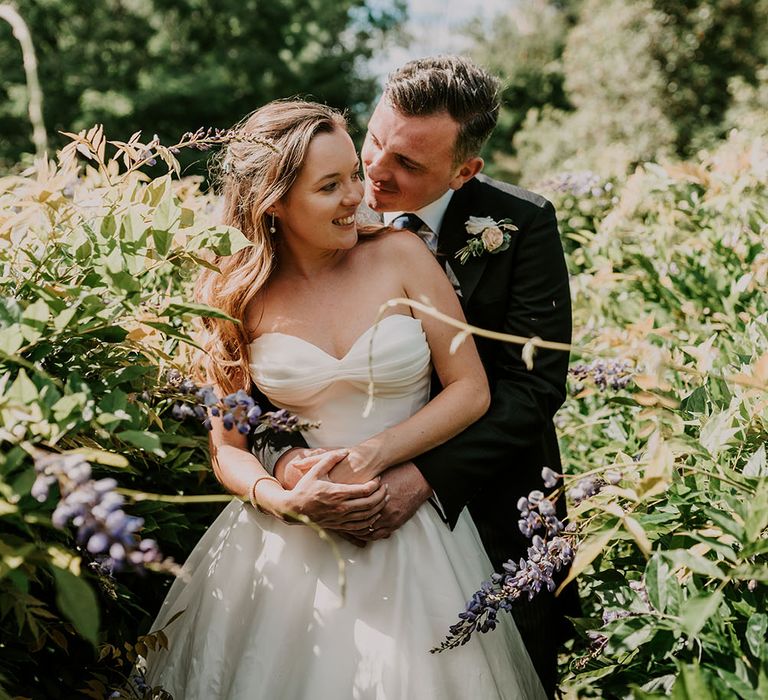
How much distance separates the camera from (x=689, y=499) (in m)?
1.79

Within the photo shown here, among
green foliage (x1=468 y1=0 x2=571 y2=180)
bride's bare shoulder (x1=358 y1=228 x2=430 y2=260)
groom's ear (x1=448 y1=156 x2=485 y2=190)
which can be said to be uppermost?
green foliage (x1=468 y1=0 x2=571 y2=180)

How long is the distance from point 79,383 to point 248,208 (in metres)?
1.18

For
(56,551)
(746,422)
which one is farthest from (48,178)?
(746,422)

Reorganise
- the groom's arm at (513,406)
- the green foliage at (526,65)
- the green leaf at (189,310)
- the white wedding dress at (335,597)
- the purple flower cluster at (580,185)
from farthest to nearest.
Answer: the green foliage at (526,65), the purple flower cluster at (580,185), the groom's arm at (513,406), the white wedding dress at (335,597), the green leaf at (189,310)

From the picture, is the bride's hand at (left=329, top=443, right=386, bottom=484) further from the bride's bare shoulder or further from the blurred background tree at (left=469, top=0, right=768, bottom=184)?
the blurred background tree at (left=469, top=0, right=768, bottom=184)

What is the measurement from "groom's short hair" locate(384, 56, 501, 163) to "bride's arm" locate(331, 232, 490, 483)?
21.8 inches

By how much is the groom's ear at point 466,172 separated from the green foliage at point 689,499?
0.80 m

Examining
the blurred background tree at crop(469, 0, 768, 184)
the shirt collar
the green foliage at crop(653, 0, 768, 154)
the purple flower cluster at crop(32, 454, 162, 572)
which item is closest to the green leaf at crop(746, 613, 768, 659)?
the purple flower cluster at crop(32, 454, 162, 572)

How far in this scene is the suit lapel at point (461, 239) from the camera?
2623 mm

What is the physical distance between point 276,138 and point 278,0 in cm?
2310

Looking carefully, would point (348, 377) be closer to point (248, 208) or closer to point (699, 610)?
point (248, 208)

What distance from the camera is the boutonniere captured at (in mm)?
2619

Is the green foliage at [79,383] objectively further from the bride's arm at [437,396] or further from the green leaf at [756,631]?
the green leaf at [756,631]

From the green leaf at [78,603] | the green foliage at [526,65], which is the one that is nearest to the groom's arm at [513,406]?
the green leaf at [78,603]
